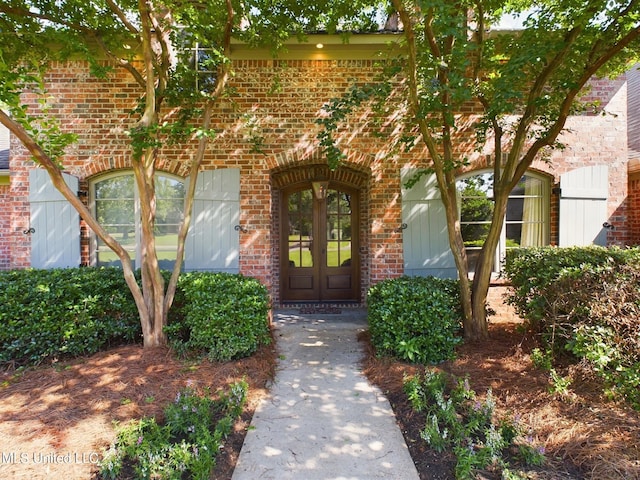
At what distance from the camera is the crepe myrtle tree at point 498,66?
346cm

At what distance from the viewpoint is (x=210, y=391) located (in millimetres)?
3242

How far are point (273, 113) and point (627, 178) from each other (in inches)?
229

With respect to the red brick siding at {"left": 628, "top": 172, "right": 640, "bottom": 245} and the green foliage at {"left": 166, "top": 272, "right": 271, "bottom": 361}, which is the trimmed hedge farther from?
the red brick siding at {"left": 628, "top": 172, "right": 640, "bottom": 245}

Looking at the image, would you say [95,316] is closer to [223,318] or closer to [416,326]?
[223,318]

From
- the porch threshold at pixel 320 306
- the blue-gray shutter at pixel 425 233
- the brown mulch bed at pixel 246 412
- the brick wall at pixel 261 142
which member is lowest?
the brown mulch bed at pixel 246 412

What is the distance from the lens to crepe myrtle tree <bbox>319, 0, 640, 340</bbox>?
346cm

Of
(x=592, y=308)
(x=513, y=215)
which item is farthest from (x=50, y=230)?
(x=513, y=215)

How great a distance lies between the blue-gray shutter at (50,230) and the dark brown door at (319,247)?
10.9 ft

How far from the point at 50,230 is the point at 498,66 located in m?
6.52

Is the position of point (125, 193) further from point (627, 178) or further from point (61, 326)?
point (627, 178)

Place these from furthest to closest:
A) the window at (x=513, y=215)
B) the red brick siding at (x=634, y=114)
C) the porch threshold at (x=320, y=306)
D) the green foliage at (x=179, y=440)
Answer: the red brick siding at (x=634, y=114)
the porch threshold at (x=320, y=306)
the window at (x=513, y=215)
the green foliage at (x=179, y=440)

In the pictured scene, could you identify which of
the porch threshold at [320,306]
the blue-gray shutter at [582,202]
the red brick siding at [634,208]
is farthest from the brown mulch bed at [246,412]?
the red brick siding at [634,208]

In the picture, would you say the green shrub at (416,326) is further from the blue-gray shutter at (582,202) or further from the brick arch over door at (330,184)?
the blue-gray shutter at (582,202)

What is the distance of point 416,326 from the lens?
3805 millimetres
